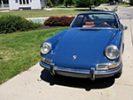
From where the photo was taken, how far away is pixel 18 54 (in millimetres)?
8086

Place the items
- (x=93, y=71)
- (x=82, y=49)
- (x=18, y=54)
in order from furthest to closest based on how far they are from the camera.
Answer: (x=18, y=54)
(x=82, y=49)
(x=93, y=71)

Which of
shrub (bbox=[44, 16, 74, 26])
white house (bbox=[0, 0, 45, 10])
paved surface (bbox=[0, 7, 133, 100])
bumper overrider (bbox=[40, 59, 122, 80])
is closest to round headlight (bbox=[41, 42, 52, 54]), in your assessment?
bumper overrider (bbox=[40, 59, 122, 80])

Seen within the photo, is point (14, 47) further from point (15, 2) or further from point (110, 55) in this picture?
point (15, 2)

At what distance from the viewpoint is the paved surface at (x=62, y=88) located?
4875mm

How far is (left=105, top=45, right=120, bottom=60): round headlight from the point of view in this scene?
5.14m

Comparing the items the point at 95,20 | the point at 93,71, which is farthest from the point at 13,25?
the point at 93,71

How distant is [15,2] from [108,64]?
46.9 m

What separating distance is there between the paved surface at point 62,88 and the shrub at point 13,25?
7.73m

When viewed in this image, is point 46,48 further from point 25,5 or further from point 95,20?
point 25,5

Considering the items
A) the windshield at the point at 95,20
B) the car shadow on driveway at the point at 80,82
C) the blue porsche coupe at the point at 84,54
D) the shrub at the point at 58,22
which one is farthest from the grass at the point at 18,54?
the shrub at the point at 58,22

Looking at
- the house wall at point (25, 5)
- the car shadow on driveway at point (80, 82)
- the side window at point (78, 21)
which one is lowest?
the house wall at point (25, 5)

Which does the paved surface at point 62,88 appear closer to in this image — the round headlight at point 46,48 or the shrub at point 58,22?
the round headlight at point 46,48

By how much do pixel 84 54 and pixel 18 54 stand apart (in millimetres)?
3366

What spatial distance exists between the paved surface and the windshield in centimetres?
142
